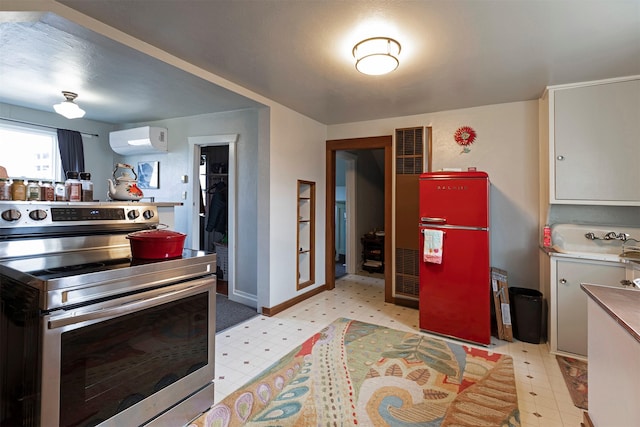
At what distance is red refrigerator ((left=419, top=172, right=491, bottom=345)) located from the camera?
8.97ft

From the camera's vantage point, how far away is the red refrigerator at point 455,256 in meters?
2.73

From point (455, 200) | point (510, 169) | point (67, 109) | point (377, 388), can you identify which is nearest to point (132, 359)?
point (377, 388)

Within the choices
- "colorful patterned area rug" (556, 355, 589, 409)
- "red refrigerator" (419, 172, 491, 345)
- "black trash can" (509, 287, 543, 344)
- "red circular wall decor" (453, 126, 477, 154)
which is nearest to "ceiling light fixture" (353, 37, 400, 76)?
"red refrigerator" (419, 172, 491, 345)

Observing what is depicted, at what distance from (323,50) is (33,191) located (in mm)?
2080

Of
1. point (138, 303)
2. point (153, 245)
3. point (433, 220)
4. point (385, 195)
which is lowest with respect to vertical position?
point (138, 303)

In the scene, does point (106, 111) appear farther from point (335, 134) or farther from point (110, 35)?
point (335, 134)

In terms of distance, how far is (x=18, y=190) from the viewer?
5.60 ft

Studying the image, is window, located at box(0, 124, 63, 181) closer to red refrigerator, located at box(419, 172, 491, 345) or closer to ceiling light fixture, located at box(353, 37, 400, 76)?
ceiling light fixture, located at box(353, 37, 400, 76)

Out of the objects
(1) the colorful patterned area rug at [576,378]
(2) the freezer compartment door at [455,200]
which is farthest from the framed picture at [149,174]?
(1) the colorful patterned area rug at [576,378]

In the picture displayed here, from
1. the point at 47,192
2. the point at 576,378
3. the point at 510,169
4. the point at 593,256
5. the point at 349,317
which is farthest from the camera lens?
the point at 349,317

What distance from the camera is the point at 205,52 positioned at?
7.43 ft

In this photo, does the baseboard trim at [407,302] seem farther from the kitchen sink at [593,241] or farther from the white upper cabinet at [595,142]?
the white upper cabinet at [595,142]

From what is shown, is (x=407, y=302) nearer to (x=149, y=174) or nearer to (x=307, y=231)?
(x=307, y=231)

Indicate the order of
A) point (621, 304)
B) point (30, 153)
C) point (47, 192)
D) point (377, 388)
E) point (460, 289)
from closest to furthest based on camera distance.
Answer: point (621, 304)
point (47, 192)
point (377, 388)
point (460, 289)
point (30, 153)
